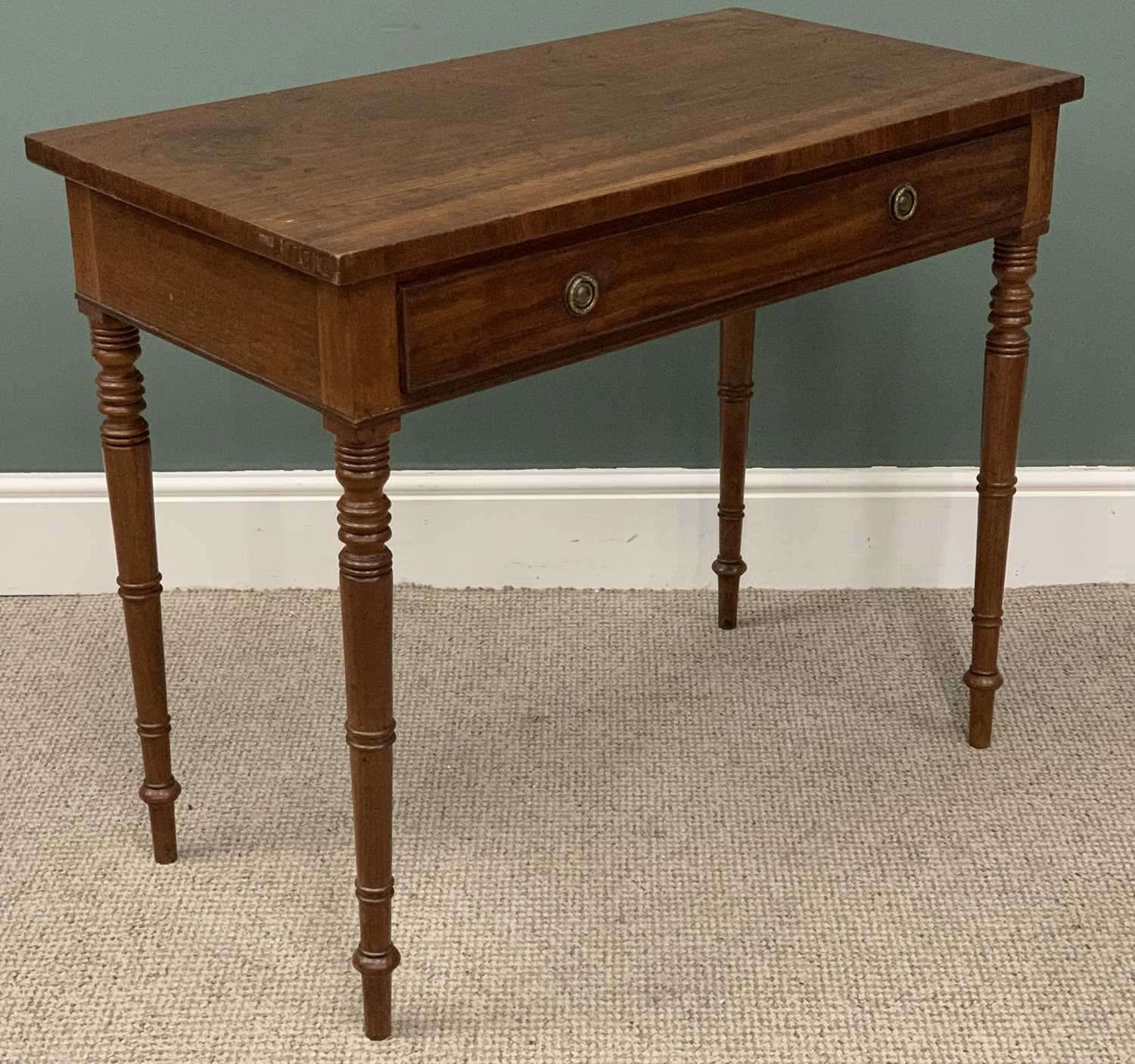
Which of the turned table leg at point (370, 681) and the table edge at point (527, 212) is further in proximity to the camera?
the turned table leg at point (370, 681)

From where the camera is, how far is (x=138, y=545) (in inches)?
77.3

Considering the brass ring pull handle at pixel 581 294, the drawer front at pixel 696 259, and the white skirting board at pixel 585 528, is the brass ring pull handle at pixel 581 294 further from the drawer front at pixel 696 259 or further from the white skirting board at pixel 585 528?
the white skirting board at pixel 585 528

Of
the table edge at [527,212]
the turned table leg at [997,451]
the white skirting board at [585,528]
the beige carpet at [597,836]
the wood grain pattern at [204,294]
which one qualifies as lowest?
the beige carpet at [597,836]

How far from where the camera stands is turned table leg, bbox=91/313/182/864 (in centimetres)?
186

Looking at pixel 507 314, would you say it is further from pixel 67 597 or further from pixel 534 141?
pixel 67 597

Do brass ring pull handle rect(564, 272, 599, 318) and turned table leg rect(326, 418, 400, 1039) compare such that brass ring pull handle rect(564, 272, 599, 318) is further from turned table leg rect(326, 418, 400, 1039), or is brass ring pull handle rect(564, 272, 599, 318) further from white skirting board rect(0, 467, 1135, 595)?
white skirting board rect(0, 467, 1135, 595)

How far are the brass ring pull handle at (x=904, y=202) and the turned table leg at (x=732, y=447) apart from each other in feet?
1.85

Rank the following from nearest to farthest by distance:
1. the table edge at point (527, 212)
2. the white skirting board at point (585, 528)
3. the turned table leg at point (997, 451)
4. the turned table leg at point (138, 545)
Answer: the table edge at point (527, 212) < the turned table leg at point (138, 545) < the turned table leg at point (997, 451) < the white skirting board at point (585, 528)

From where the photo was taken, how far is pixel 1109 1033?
1.86 metres

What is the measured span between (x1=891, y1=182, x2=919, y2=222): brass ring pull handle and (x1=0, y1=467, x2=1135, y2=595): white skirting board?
0.90m

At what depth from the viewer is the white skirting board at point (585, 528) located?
274 centimetres

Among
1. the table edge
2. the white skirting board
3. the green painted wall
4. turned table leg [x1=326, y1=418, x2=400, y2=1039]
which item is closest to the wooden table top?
the table edge

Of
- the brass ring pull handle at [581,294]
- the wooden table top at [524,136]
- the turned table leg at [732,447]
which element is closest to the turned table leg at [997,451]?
the wooden table top at [524,136]

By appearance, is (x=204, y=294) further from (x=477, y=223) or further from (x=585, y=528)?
(x=585, y=528)
